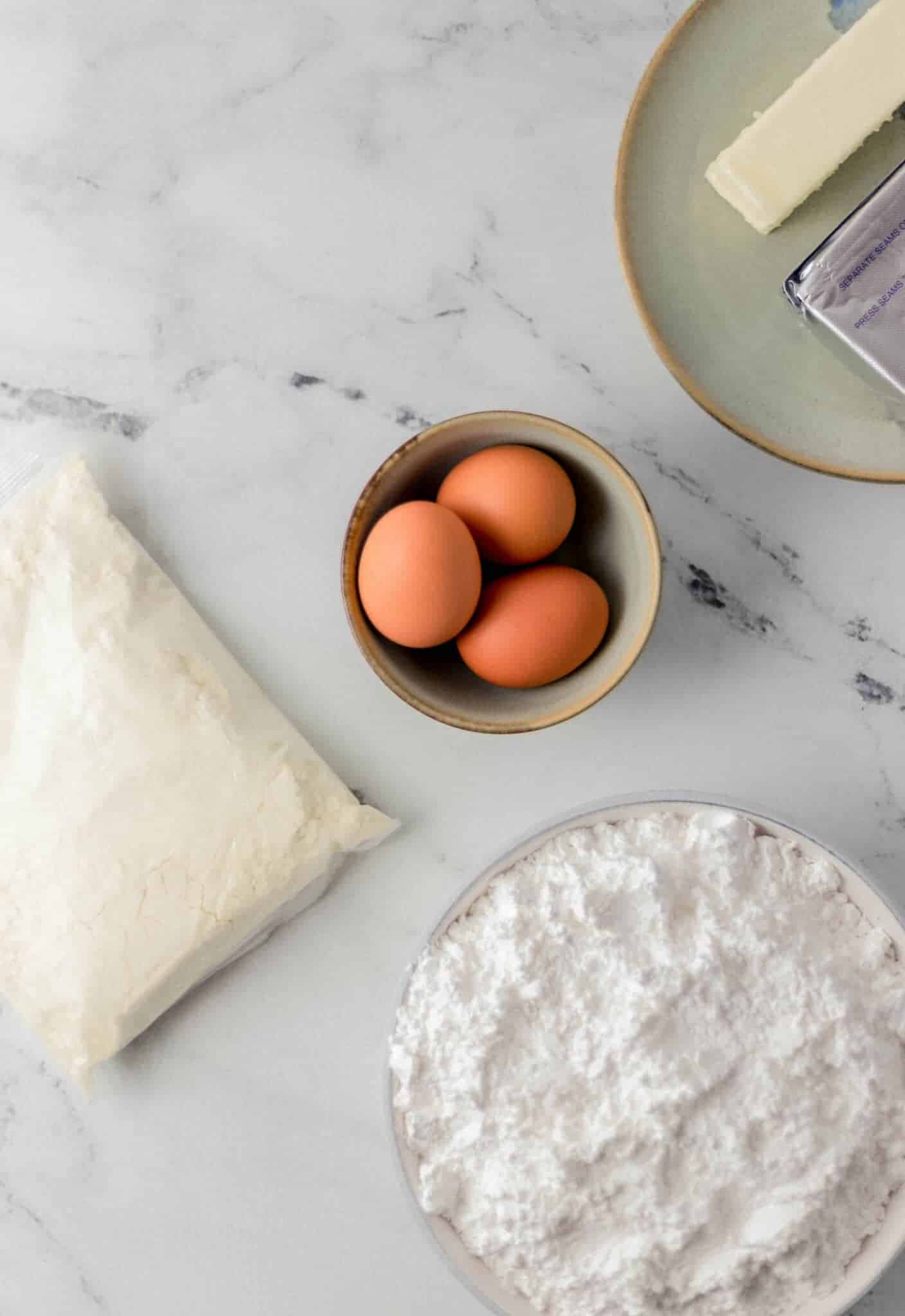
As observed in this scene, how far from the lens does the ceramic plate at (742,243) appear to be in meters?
0.92

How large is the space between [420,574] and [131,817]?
0.36 metres

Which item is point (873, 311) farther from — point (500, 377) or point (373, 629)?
point (373, 629)

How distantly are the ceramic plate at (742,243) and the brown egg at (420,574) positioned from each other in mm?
248

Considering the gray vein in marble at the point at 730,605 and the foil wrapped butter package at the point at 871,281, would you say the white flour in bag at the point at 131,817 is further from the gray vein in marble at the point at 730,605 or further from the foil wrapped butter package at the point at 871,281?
the foil wrapped butter package at the point at 871,281

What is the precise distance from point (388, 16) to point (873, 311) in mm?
511

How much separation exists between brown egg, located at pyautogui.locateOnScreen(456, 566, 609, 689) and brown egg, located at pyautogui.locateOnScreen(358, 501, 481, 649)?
26 millimetres

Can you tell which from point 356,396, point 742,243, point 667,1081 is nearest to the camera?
point 667,1081

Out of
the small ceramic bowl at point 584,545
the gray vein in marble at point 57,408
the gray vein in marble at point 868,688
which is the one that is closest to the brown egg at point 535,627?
the small ceramic bowl at point 584,545

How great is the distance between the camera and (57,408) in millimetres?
1061

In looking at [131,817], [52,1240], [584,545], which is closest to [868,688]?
[584,545]

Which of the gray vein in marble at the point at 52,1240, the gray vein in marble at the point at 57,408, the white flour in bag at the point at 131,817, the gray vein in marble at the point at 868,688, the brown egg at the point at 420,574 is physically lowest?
the gray vein in marble at the point at 52,1240

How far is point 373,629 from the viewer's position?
906mm

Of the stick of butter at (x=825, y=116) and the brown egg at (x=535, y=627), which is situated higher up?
the stick of butter at (x=825, y=116)

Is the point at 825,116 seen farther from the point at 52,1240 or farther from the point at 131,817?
the point at 52,1240
